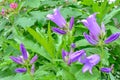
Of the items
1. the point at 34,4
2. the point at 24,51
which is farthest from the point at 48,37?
the point at 34,4

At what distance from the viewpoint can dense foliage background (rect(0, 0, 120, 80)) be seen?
1.23 m

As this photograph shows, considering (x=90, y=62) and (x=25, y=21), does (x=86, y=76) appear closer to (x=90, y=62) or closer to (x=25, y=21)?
(x=90, y=62)

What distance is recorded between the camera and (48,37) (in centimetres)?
130

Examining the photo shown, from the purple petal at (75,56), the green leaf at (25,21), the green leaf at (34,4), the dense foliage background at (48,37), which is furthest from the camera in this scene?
the green leaf at (34,4)

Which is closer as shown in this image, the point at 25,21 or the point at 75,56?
the point at 75,56

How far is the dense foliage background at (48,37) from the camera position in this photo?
1.23 metres

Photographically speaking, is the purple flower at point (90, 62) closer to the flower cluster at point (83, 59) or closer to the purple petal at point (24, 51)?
the flower cluster at point (83, 59)

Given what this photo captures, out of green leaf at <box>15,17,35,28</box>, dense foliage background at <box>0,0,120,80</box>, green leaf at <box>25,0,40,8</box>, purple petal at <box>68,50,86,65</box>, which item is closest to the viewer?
purple petal at <box>68,50,86,65</box>

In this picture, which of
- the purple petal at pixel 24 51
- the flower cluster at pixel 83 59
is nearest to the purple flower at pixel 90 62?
the flower cluster at pixel 83 59

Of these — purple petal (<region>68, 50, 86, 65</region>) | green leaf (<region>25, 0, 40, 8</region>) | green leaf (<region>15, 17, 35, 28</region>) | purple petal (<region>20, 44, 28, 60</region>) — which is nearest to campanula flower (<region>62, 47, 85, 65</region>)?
purple petal (<region>68, 50, 86, 65</region>)

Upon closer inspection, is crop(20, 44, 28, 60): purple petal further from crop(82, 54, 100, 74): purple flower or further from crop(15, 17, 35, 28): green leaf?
crop(15, 17, 35, 28): green leaf

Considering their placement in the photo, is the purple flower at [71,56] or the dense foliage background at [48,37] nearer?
the purple flower at [71,56]

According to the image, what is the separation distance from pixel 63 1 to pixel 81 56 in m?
0.89

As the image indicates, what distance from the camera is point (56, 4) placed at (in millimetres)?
1921
